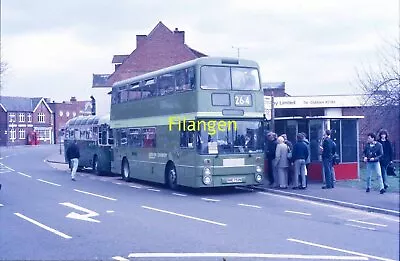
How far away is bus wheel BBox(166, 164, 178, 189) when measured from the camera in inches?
762

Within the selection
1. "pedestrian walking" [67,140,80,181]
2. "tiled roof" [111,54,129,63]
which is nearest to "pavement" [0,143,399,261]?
"pedestrian walking" [67,140,80,181]

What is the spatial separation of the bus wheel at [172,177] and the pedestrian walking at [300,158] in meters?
3.81

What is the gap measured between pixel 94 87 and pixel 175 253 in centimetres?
5303

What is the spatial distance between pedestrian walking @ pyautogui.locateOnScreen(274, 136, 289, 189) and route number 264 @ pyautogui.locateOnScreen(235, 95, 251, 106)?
5.32ft

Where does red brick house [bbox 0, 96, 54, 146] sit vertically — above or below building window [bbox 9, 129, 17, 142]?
above

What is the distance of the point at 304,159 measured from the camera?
1830 cm

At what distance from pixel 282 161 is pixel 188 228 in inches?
309

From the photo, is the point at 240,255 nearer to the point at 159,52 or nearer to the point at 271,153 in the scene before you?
the point at 271,153

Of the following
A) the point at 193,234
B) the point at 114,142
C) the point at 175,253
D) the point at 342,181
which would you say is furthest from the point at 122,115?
the point at 175,253

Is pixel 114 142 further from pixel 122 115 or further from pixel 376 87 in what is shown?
pixel 376 87

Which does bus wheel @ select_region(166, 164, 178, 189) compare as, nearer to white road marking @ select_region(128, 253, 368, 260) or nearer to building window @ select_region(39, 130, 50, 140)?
white road marking @ select_region(128, 253, 368, 260)

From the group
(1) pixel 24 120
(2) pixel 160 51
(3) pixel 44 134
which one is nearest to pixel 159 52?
(2) pixel 160 51

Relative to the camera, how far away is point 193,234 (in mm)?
10719

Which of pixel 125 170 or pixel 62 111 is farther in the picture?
pixel 62 111
